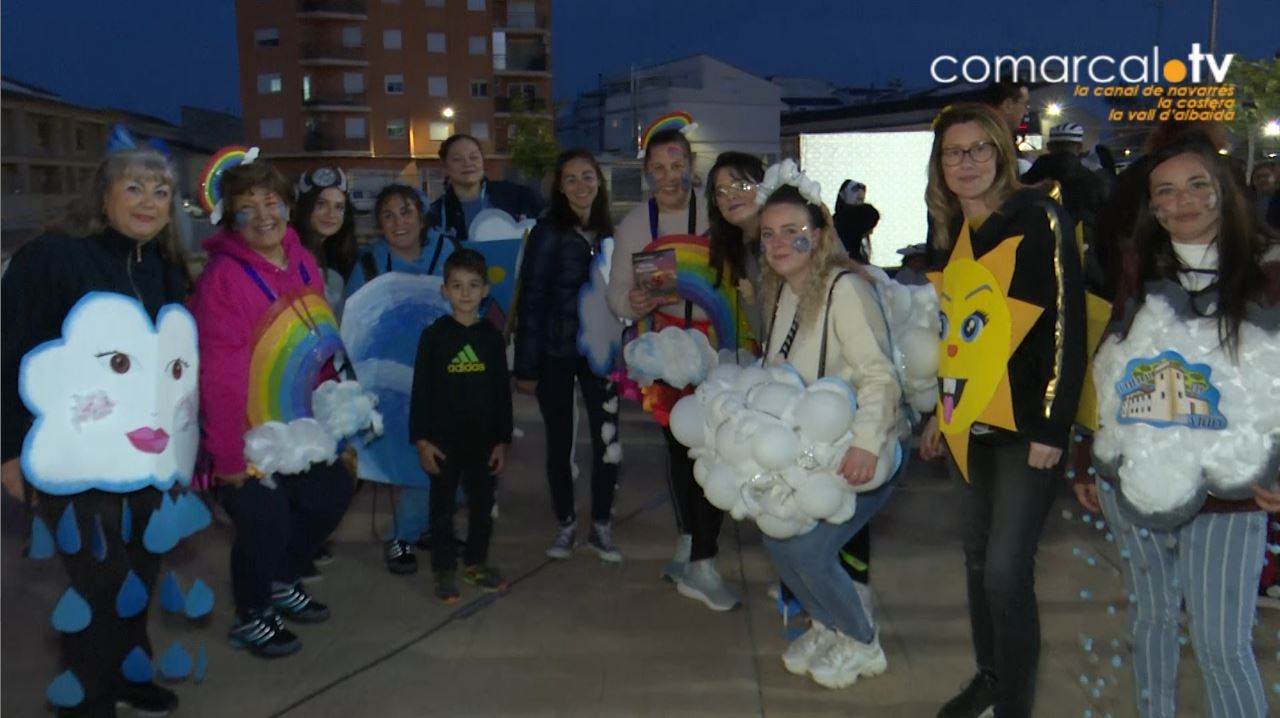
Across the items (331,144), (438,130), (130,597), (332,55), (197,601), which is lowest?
(197,601)

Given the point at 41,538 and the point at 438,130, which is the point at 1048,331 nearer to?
the point at 41,538

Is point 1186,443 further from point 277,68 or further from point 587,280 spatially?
point 277,68

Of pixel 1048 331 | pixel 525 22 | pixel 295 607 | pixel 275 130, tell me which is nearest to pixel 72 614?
pixel 295 607

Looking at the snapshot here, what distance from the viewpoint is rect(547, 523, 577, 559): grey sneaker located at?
533 centimetres

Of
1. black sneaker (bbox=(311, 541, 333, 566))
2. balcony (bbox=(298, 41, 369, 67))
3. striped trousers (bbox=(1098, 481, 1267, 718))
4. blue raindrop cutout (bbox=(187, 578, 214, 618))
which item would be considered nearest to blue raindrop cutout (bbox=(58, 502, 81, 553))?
blue raindrop cutout (bbox=(187, 578, 214, 618))

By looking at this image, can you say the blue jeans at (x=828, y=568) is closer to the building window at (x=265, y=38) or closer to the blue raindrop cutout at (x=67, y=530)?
the blue raindrop cutout at (x=67, y=530)

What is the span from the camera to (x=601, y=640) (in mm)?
4324

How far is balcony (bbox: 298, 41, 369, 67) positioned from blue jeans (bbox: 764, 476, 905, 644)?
41.1 meters

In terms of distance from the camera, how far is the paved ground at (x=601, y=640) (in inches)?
148

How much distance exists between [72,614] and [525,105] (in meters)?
40.4

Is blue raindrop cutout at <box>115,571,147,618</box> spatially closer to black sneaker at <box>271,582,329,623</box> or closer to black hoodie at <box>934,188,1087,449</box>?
black sneaker at <box>271,582,329,623</box>

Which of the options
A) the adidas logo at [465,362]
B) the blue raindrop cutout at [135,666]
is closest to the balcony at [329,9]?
the adidas logo at [465,362]

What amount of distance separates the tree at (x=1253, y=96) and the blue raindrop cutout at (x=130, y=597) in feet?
63.5

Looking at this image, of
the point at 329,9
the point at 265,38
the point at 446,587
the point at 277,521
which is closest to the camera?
the point at 277,521
